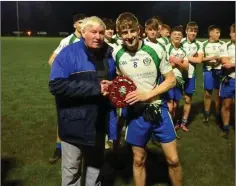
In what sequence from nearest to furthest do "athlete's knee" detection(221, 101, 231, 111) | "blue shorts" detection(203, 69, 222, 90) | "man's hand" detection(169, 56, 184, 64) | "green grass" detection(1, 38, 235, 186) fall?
"green grass" detection(1, 38, 235, 186)
"man's hand" detection(169, 56, 184, 64)
"athlete's knee" detection(221, 101, 231, 111)
"blue shorts" detection(203, 69, 222, 90)

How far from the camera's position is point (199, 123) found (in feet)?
24.4

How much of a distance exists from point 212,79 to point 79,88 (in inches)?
185

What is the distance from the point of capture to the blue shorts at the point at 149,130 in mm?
3787

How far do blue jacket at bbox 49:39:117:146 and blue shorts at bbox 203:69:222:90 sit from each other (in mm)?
4244

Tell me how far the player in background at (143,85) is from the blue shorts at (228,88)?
10.0ft

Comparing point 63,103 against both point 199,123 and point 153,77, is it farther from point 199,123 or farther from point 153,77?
point 199,123

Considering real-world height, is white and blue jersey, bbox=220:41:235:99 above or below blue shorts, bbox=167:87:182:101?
above

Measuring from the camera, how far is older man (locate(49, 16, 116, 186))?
3301 millimetres

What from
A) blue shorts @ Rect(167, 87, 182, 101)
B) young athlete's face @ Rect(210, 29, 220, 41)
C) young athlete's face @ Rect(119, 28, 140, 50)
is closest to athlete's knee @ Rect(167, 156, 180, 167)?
young athlete's face @ Rect(119, 28, 140, 50)

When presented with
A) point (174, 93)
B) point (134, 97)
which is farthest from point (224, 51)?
Result: point (134, 97)

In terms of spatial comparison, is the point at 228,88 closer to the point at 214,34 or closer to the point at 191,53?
the point at 191,53

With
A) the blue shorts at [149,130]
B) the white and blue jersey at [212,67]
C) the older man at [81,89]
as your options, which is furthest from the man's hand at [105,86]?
the white and blue jersey at [212,67]

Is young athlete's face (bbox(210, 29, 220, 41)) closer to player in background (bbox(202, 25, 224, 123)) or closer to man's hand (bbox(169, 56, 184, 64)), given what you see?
player in background (bbox(202, 25, 224, 123))

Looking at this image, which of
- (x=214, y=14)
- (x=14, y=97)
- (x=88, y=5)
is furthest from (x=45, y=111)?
(x=88, y=5)
